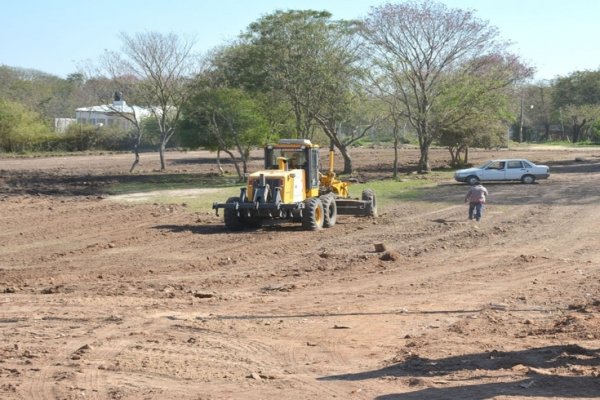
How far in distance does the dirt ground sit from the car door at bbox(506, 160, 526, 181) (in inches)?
595

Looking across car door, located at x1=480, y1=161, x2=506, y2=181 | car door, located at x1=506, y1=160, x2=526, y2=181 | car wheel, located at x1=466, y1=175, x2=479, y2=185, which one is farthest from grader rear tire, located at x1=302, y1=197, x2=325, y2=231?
car door, located at x1=506, y1=160, x2=526, y2=181

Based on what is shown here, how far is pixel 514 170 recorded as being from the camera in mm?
41938

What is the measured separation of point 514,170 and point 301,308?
3131cm

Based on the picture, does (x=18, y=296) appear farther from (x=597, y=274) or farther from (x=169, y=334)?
(x=597, y=274)

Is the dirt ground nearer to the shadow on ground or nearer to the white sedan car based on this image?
the shadow on ground

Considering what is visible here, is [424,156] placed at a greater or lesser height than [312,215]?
greater

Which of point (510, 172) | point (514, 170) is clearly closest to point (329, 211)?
point (510, 172)

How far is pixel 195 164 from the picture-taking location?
203 feet

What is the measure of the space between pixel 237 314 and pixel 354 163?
4911cm

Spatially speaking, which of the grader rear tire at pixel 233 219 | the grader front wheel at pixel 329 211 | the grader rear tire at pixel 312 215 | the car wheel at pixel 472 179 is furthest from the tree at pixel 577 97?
the grader rear tire at pixel 233 219

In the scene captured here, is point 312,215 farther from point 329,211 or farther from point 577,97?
point 577,97

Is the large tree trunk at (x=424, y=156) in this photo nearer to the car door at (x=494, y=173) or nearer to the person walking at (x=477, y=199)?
the car door at (x=494, y=173)

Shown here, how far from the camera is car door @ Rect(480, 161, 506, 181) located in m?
41.8

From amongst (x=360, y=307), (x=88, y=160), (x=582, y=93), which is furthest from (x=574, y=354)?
(x=582, y=93)
